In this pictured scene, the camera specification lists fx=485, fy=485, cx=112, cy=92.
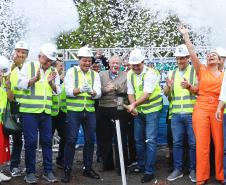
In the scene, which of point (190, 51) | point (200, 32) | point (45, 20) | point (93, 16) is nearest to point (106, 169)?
point (190, 51)

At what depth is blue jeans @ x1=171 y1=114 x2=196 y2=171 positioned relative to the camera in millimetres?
7008

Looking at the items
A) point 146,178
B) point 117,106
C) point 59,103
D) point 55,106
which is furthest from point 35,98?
point 146,178

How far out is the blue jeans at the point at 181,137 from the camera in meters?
7.01

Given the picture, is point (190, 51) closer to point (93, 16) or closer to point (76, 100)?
point (76, 100)

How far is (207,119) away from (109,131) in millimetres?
1753

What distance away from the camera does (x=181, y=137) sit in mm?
7082

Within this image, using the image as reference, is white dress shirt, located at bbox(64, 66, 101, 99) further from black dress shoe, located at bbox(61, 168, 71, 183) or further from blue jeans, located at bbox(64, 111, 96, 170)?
black dress shoe, located at bbox(61, 168, 71, 183)

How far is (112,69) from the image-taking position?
7531 millimetres

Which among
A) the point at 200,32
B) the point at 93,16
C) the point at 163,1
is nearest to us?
the point at 93,16

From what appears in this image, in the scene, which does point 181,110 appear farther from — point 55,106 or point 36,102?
point 36,102

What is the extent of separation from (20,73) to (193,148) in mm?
2692

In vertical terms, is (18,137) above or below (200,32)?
below

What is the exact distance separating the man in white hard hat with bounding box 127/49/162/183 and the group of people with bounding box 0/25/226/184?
0.01 metres

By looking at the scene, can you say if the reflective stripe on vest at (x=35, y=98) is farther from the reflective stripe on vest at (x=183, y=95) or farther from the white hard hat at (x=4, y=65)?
the reflective stripe on vest at (x=183, y=95)
